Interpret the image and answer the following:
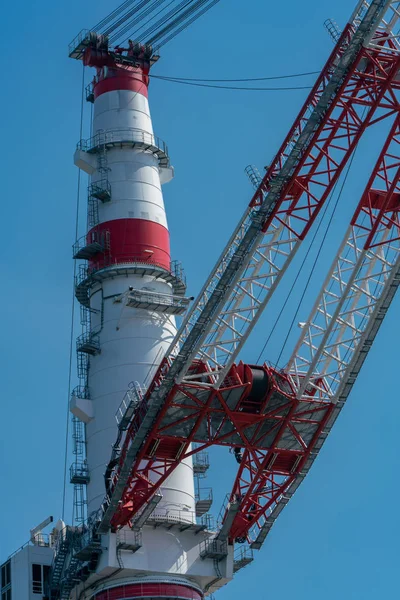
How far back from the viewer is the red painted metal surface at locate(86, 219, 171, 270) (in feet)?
305

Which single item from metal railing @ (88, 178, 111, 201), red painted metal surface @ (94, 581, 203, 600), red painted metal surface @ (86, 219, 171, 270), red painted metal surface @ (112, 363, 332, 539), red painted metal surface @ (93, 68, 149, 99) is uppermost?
red painted metal surface @ (93, 68, 149, 99)

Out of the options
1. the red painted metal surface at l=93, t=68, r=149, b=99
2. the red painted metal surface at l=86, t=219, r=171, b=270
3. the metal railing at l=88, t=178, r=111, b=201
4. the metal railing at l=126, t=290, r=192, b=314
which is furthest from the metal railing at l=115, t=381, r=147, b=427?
the red painted metal surface at l=93, t=68, r=149, b=99

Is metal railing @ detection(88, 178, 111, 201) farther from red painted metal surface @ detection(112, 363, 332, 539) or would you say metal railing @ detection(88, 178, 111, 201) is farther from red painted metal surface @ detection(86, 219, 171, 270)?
red painted metal surface @ detection(112, 363, 332, 539)

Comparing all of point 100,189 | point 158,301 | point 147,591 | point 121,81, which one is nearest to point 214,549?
point 147,591

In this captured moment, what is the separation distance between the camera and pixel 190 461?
89.2 m

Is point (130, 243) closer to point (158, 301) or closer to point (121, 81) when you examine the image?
point (158, 301)

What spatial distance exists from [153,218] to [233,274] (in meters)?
16.1

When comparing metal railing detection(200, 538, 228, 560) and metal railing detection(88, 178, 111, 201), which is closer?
metal railing detection(200, 538, 228, 560)

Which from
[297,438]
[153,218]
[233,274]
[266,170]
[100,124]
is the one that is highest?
[100,124]

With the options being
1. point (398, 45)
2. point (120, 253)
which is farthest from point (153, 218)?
point (398, 45)

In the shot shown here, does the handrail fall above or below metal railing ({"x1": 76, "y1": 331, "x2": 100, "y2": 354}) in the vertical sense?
above

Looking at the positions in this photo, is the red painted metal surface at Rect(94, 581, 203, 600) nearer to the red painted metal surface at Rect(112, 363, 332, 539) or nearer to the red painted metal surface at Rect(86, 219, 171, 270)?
the red painted metal surface at Rect(112, 363, 332, 539)

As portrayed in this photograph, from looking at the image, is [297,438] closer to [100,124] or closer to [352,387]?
[352,387]

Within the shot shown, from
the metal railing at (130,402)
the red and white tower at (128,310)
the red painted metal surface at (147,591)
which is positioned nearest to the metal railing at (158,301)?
the red and white tower at (128,310)
